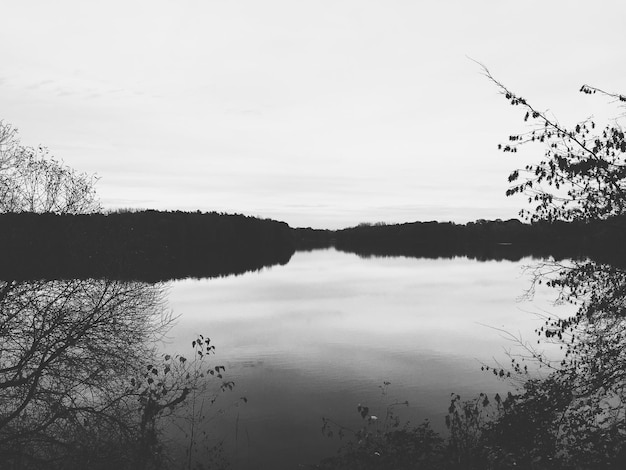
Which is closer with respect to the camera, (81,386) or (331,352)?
(81,386)

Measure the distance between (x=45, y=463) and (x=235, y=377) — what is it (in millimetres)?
7263

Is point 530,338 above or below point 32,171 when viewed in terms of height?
below

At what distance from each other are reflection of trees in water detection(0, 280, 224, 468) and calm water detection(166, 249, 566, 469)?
1.86 m

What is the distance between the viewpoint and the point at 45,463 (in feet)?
33.9

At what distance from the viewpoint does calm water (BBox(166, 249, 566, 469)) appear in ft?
41.0

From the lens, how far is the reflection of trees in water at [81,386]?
11.0m

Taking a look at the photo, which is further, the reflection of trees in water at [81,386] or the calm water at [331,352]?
the calm water at [331,352]

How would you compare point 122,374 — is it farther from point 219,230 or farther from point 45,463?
point 219,230

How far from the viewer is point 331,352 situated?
2083 cm

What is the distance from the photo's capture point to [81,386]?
15.5 m

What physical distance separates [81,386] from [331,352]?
33.0ft

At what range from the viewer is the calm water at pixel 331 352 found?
12.5m

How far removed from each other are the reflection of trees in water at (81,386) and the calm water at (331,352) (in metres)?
1.86

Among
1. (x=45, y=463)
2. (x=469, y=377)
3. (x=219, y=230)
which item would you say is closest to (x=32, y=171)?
(x=45, y=463)
